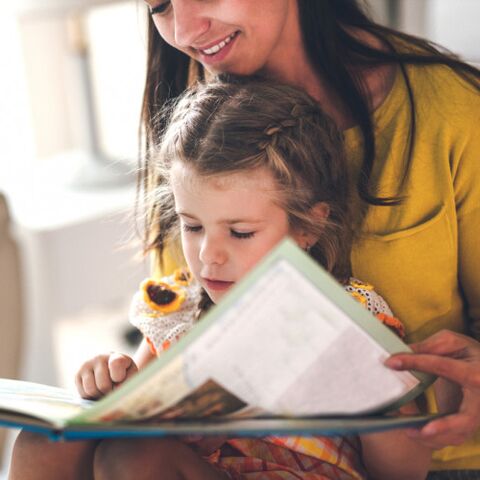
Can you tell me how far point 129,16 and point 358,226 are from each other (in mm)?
1568

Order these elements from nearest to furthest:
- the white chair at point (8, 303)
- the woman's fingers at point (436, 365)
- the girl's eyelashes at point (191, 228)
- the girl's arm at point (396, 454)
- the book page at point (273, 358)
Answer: the book page at point (273, 358) < the woman's fingers at point (436, 365) < the girl's arm at point (396, 454) < the girl's eyelashes at point (191, 228) < the white chair at point (8, 303)

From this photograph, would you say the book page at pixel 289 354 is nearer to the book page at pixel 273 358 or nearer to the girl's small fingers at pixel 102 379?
the book page at pixel 273 358

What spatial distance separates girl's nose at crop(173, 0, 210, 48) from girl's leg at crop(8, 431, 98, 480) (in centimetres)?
46

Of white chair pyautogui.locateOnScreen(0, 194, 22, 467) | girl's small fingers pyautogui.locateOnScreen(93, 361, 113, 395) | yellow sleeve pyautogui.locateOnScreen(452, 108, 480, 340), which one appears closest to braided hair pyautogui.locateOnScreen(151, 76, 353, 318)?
yellow sleeve pyautogui.locateOnScreen(452, 108, 480, 340)

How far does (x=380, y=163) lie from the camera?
3.49 ft

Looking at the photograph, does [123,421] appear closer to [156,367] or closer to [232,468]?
[156,367]

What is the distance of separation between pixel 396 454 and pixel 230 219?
0.30 m

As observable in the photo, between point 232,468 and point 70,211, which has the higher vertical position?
point 232,468

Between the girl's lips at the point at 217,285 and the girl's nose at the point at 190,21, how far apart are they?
0.90 feet

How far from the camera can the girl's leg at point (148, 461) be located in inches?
34.5

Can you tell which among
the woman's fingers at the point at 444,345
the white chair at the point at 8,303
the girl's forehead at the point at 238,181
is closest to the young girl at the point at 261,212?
the girl's forehead at the point at 238,181

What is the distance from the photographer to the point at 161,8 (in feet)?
3.51

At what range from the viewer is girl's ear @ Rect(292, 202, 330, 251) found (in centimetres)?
104

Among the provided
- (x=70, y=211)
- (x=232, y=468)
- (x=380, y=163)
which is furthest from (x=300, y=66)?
(x=70, y=211)
